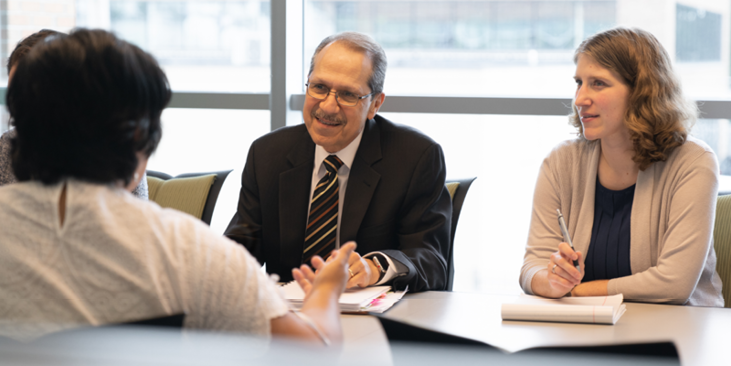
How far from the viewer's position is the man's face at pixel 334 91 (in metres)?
1.90

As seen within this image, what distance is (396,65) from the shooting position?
3301 millimetres

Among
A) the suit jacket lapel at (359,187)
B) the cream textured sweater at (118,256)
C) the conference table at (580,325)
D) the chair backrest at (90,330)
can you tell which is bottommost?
the conference table at (580,325)

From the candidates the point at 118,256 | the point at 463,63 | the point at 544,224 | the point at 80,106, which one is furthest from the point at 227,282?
the point at 463,63

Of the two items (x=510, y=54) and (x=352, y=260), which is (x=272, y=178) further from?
(x=510, y=54)

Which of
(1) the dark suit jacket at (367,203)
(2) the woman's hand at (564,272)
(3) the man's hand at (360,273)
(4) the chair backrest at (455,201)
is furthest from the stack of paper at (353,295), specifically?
(4) the chair backrest at (455,201)

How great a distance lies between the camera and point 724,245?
75.2 inches

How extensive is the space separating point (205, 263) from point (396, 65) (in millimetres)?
A: 2701

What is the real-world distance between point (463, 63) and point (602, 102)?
1.40 metres

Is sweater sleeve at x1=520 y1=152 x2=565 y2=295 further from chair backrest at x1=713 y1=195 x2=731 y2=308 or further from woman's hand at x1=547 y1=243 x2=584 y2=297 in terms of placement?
chair backrest at x1=713 y1=195 x2=731 y2=308

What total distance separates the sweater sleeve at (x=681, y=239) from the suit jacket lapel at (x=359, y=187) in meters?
0.73

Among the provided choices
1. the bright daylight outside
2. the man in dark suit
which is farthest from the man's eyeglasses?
the bright daylight outside

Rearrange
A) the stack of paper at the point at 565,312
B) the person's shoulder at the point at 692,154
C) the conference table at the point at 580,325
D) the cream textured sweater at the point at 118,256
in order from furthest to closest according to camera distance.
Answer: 1. the person's shoulder at the point at 692,154
2. the stack of paper at the point at 565,312
3. the conference table at the point at 580,325
4. the cream textured sweater at the point at 118,256

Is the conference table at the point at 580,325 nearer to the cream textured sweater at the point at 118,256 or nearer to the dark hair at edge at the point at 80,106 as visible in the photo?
the cream textured sweater at the point at 118,256

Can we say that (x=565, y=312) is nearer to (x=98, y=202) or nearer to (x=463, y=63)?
(x=98, y=202)
